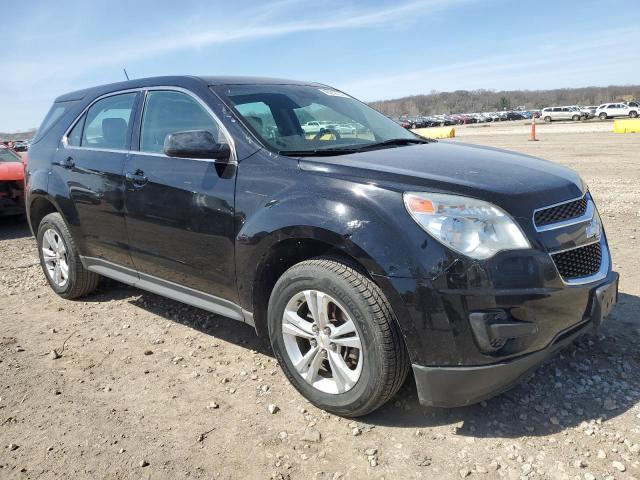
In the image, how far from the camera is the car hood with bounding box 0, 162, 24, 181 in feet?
26.8

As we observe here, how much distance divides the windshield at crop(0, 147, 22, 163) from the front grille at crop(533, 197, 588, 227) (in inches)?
365

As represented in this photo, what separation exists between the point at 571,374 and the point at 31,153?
188 inches

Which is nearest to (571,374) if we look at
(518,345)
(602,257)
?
(602,257)

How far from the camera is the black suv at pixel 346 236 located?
2.38 m

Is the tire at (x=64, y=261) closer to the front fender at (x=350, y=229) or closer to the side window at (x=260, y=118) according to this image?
the side window at (x=260, y=118)

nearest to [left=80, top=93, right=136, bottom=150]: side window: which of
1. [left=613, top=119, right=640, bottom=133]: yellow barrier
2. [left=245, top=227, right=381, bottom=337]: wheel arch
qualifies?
[left=245, top=227, right=381, bottom=337]: wheel arch

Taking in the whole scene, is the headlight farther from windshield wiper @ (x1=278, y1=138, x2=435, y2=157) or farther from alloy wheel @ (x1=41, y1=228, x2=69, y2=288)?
alloy wheel @ (x1=41, y1=228, x2=69, y2=288)

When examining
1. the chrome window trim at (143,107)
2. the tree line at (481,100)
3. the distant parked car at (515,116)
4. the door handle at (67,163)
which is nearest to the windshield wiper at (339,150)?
the chrome window trim at (143,107)

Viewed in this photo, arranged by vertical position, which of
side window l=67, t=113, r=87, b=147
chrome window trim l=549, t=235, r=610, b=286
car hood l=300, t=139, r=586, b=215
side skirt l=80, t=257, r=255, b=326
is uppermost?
side window l=67, t=113, r=87, b=147

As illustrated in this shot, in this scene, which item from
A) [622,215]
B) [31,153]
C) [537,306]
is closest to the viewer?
[537,306]

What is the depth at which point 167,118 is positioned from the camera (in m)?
3.71

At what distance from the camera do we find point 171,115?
12.1 feet

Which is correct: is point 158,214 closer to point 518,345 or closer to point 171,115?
point 171,115

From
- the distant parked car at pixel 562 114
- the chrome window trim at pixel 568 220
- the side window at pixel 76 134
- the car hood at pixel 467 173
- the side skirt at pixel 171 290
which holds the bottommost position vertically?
the distant parked car at pixel 562 114
